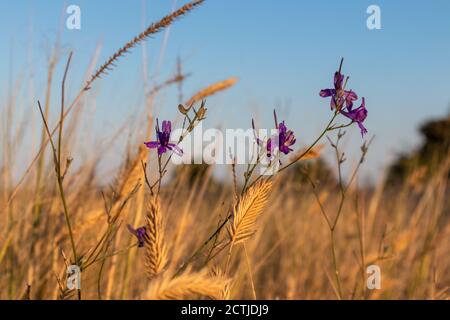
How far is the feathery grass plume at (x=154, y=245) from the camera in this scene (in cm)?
87

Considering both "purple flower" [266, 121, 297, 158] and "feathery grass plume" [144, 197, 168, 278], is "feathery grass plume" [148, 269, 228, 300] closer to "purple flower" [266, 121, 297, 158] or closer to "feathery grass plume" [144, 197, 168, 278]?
"feathery grass plume" [144, 197, 168, 278]

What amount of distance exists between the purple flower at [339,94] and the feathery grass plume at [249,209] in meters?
0.15

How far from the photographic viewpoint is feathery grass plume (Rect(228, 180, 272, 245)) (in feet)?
2.88

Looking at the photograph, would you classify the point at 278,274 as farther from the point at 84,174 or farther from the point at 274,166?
the point at 274,166

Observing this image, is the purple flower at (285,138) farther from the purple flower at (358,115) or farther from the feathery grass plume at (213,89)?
the feathery grass plume at (213,89)

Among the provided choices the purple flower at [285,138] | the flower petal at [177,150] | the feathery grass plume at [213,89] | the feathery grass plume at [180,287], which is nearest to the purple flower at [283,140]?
the purple flower at [285,138]

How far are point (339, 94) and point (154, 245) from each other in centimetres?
34

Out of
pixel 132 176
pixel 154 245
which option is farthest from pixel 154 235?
pixel 132 176

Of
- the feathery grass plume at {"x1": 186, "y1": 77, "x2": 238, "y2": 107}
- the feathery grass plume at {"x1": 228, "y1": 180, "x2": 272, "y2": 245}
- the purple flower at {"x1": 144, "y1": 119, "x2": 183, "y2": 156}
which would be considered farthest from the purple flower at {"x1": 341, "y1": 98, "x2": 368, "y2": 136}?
the feathery grass plume at {"x1": 186, "y1": 77, "x2": 238, "y2": 107}

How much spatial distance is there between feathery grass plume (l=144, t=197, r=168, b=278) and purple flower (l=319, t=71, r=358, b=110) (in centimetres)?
30

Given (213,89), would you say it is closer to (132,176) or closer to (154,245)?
(132,176)

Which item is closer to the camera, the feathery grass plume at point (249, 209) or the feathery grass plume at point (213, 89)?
the feathery grass plume at point (249, 209)
